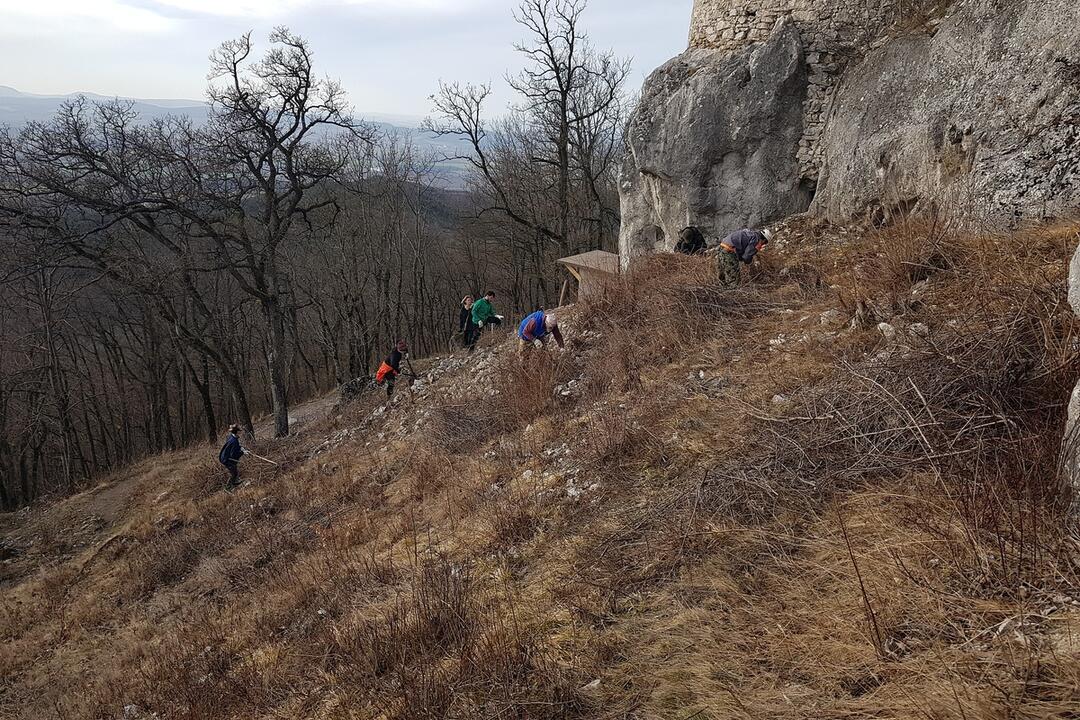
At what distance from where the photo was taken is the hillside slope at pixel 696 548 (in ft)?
7.38

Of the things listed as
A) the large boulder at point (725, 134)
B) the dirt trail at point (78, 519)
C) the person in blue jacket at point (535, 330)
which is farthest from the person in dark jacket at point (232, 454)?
the large boulder at point (725, 134)

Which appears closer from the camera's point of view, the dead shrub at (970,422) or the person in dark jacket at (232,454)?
the dead shrub at (970,422)

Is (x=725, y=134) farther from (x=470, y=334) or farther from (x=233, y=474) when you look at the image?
(x=233, y=474)

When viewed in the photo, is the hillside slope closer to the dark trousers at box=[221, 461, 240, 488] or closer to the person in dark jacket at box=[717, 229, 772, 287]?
the person in dark jacket at box=[717, 229, 772, 287]

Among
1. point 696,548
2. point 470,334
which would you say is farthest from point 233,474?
point 696,548

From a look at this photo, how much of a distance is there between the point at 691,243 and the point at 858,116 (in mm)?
2957

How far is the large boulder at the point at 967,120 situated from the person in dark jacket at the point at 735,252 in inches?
75.0

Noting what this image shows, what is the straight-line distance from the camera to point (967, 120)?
689 centimetres

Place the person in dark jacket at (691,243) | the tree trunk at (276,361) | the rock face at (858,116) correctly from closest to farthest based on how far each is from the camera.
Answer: the rock face at (858,116) < the person in dark jacket at (691,243) < the tree trunk at (276,361)

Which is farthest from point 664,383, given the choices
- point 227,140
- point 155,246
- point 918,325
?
point 155,246

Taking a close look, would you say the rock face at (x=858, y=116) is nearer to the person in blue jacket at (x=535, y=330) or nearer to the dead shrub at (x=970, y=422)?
the dead shrub at (x=970, y=422)

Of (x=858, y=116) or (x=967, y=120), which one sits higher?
(x=858, y=116)

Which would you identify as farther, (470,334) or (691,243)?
(470,334)

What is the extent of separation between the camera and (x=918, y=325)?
4.25 meters
